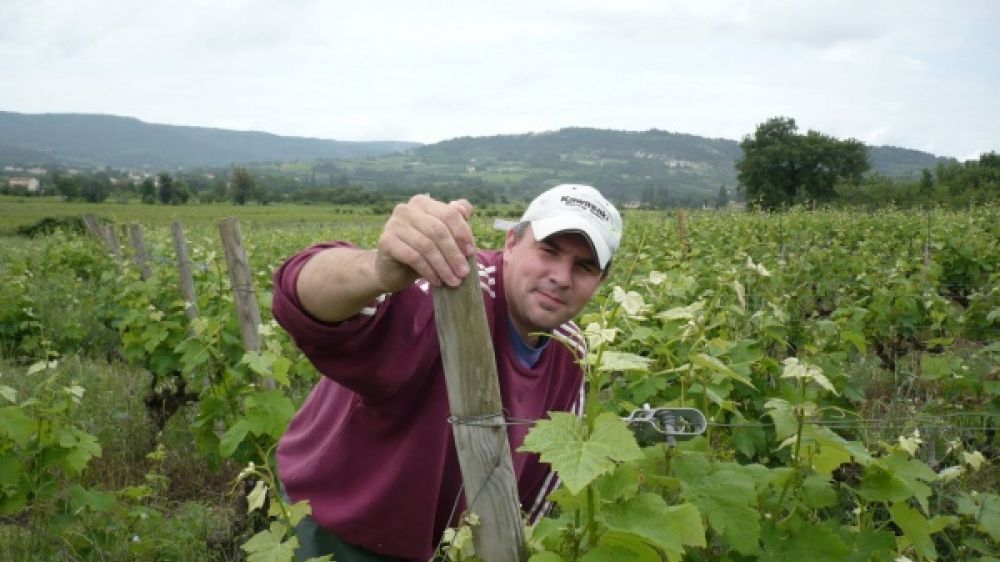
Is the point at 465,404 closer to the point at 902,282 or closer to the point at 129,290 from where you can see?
the point at 902,282

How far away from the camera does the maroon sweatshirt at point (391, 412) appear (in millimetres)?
1953

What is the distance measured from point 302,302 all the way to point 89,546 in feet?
9.25

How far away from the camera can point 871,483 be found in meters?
1.79

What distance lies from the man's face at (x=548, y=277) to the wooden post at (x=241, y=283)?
2301 millimetres

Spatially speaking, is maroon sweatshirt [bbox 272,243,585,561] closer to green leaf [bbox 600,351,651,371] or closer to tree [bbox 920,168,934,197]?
green leaf [bbox 600,351,651,371]

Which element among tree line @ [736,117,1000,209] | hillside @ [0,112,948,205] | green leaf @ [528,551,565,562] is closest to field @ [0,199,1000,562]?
green leaf @ [528,551,565,562]

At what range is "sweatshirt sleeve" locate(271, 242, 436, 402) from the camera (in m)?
1.88

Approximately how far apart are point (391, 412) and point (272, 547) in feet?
1.95

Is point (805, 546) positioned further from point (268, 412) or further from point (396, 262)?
point (268, 412)

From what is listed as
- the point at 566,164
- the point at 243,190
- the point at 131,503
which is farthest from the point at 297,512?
the point at 566,164

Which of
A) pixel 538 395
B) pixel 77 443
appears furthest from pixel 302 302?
pixel 77 443

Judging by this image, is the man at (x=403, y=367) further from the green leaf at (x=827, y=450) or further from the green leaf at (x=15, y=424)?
the green leaf at (x=15, y=424)

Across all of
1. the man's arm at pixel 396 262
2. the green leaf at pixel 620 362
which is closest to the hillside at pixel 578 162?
the man's arm at pixel 396 262

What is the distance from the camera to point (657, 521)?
1.28 m
